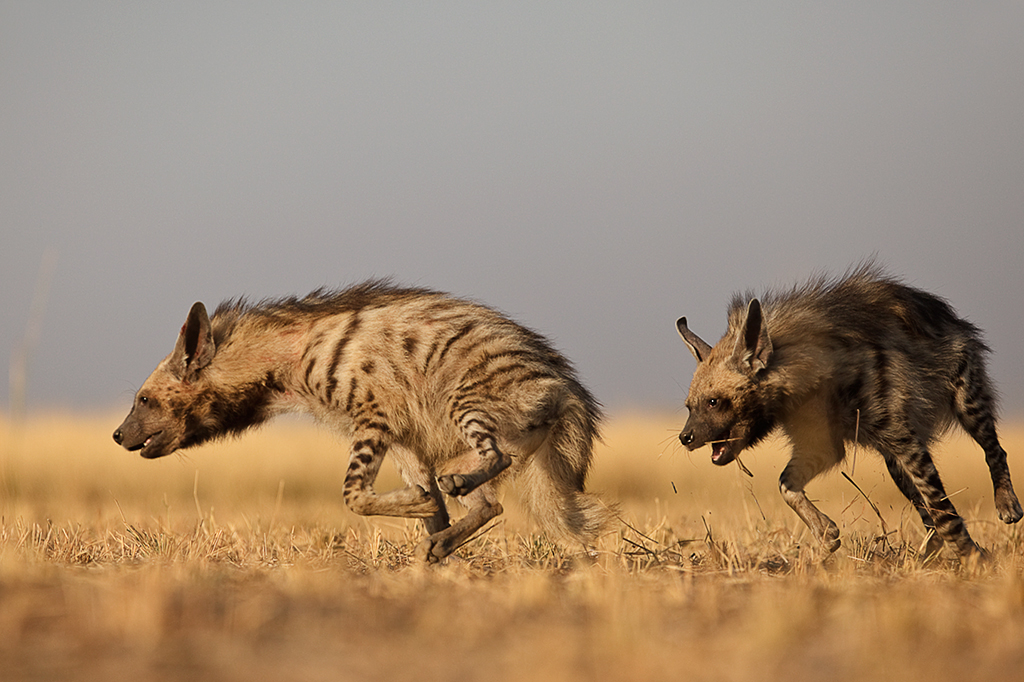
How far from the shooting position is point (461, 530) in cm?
495

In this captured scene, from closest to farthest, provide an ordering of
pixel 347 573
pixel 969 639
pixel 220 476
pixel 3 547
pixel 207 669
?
pixel 207 669 → pixel 969 639 → pixel 347 573 → pixel 3 547 → pixel 220 476

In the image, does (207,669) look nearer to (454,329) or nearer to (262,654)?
(262,654)

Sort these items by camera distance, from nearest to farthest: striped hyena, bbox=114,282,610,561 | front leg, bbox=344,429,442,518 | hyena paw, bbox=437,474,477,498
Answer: hyena paw, bbox=437,474,477,498
front leg, bbox=344,429,442,518
striped hyena, bbox=114,282,610,561

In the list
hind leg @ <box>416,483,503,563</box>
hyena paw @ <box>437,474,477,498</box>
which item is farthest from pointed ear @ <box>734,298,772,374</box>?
hyena paw @ <box>437,474,477,498</box>

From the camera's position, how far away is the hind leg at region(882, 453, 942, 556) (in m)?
5.63

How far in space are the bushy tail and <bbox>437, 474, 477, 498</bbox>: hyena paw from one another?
693 mm

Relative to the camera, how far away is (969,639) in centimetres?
281

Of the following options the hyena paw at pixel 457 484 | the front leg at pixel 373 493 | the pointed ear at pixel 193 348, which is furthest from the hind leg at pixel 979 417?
the pointed ear at pixel 193 348

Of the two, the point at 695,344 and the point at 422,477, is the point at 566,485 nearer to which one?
the point at 422,477

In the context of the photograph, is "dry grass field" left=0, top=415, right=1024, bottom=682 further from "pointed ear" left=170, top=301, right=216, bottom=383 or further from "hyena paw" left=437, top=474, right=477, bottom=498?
"pointed ear" left=170, top=301, right=216, bottom=383

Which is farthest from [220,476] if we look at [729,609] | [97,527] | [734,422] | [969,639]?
[969,639]

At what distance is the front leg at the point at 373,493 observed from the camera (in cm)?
520

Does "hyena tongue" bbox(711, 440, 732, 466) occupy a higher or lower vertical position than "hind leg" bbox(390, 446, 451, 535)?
higher

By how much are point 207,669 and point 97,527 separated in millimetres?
4258
